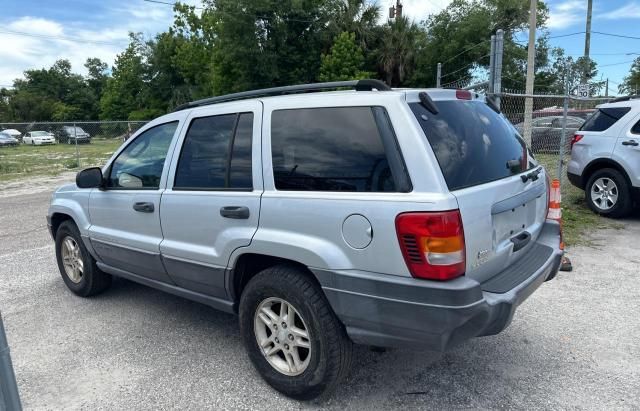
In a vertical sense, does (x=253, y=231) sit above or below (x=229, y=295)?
above

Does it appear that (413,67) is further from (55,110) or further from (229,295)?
(55,110)

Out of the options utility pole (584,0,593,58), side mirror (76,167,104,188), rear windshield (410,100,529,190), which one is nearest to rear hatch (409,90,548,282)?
rear windshield (410,100,529,190)

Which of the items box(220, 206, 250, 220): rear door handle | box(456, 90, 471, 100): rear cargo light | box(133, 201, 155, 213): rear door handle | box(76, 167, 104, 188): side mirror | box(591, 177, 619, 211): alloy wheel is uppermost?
box(456, 90, 471, 100): rear cargo light

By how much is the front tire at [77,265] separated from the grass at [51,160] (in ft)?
43.6

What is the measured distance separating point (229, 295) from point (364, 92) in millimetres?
1622

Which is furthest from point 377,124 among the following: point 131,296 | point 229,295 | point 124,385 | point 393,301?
point 131,296

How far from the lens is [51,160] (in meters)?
20.8

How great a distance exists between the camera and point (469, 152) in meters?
2.71

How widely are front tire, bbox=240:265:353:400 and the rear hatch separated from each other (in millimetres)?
840

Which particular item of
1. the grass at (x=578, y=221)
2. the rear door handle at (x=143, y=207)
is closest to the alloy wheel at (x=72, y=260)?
the rear door handle at (x=143, y=207)

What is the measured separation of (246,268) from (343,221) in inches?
36.7

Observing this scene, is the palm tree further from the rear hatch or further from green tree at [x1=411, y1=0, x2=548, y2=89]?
the rear hatch

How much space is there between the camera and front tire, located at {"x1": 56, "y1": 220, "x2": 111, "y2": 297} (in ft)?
14.8

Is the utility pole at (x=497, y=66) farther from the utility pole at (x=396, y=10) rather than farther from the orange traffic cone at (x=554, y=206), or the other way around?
the utility pole at (x=396, y=10)
